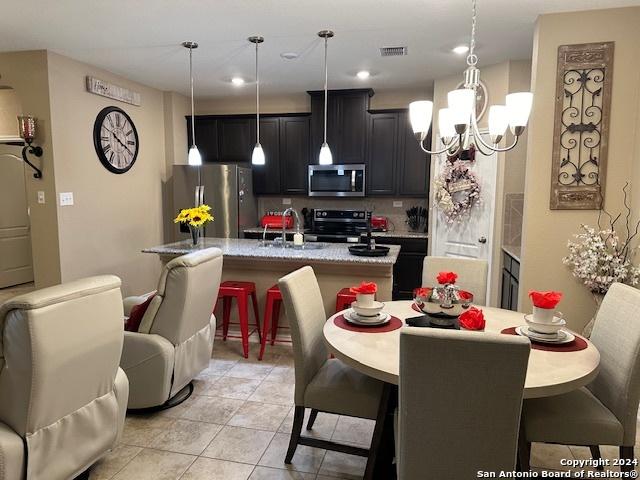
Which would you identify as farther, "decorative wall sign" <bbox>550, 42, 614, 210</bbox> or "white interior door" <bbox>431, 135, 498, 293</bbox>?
"white interior door" <bbox>431, 135, 498, 293</bbox>

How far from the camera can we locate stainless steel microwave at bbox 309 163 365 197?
5340mm

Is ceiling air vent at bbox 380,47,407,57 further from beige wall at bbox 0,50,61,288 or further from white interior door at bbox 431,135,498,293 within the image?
beige wall at bbox 0,50,61,288

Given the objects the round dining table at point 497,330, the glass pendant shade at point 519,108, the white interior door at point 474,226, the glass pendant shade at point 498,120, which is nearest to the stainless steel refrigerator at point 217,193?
the white interior door at point 474,226

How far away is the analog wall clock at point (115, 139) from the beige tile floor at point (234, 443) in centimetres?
280

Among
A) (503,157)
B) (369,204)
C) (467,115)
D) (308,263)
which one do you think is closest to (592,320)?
(503,157)

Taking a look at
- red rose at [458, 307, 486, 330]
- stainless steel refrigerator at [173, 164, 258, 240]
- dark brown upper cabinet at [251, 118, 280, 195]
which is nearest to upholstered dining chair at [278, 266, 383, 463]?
red rose at [458, 307, 486, 330]

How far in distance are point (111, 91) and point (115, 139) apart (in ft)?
1.65

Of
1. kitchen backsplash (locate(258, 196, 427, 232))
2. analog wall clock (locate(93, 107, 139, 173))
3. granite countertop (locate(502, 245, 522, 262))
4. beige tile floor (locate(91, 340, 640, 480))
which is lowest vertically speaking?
beige tile floor (locate(91, 340, 640, 480))

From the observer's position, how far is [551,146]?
3.07 m

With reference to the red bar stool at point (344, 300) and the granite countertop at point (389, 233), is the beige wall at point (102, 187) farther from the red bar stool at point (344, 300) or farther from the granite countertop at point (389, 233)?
the red bar stool at point (344, 300)

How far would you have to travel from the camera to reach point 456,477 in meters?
1.36

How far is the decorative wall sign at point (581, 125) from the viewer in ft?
9.66

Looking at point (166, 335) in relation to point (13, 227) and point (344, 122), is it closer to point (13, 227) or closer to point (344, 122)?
point (344, 122)

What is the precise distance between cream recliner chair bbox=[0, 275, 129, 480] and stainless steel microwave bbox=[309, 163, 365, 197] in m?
3.74
